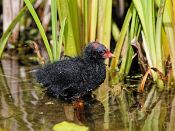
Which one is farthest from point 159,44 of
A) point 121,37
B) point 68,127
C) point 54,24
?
point 68,127

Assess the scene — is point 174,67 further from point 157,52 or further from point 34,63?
point 34,63

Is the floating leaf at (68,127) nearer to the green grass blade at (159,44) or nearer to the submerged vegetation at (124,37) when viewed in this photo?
the submerged vegetation at (124,37)

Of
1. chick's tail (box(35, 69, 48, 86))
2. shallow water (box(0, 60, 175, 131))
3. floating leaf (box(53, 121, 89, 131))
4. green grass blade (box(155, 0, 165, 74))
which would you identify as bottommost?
floating leaf (box(53, 121, 89, 131))

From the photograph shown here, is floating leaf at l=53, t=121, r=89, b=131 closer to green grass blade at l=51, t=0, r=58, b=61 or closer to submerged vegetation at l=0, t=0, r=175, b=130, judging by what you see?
submerged vegetation at l=0, t=0, r=175, b=130

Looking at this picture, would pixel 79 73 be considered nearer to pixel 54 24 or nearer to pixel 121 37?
pixel 54 24

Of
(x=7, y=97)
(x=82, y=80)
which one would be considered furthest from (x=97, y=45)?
(x=7, y=97)

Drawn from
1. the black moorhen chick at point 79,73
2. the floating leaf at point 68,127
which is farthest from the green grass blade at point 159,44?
the floating leaf at point 68,127

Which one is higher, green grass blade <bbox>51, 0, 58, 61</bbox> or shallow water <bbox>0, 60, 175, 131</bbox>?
green grass blade <bbox>51, 0, 58, 61</bbox>

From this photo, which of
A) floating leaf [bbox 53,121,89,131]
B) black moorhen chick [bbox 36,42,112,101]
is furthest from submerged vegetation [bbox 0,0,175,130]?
floating leaf [bbox 53,121,89,131]
